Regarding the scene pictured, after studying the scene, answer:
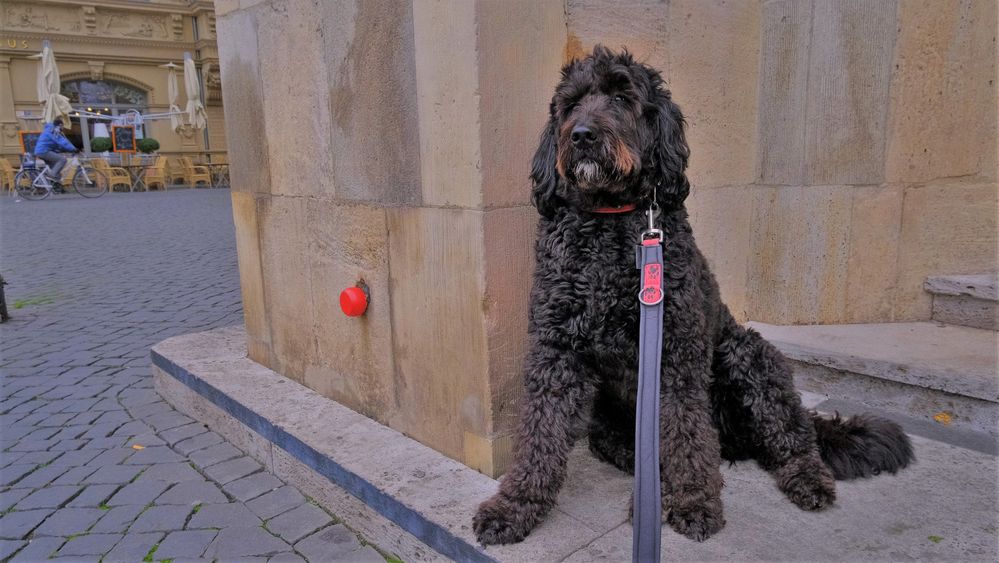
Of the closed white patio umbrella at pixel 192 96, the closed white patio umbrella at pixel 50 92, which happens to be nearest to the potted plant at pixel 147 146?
the closed white patio umbrella at pixel 192 96

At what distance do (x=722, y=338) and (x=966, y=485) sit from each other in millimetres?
1114

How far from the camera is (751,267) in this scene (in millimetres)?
4152

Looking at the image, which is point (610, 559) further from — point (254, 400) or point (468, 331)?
point (254, 400)

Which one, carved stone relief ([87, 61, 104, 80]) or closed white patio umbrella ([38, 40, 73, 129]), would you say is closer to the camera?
closed white patio umbrella ([38, 40, 73, 129])

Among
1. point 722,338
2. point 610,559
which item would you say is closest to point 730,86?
point 722,338

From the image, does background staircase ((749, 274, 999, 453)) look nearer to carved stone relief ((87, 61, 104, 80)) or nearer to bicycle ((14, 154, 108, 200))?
bicycle ((14, 154, 108, 200))

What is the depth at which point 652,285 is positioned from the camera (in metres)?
2.13

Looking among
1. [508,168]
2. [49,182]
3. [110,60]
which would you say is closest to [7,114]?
[110,60]

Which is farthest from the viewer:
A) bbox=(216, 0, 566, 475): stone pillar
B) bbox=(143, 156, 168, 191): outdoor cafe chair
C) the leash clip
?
bbox=(143, 156, 168, 191): outdoor cafe chair

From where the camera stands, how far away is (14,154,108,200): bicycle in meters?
20.3

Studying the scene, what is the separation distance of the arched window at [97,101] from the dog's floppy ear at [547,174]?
1183 inches

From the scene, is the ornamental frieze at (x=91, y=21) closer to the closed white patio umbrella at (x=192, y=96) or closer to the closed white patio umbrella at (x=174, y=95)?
the closed white patio umbrella at (x=174, y=95)

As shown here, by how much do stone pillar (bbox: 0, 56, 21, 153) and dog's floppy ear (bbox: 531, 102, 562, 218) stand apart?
101ft

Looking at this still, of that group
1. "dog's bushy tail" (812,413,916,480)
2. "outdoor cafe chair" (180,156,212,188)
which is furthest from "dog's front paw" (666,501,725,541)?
"outdoor cafe chair" (180,156,212,188)
